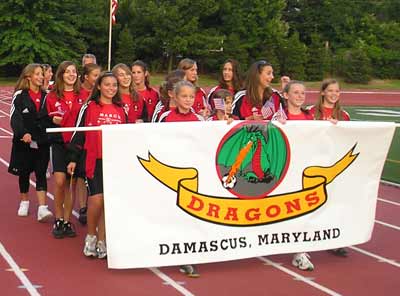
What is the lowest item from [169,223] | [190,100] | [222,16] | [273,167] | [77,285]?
[77,285]

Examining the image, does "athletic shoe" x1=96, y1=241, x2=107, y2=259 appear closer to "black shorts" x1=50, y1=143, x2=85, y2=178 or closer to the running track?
the running track

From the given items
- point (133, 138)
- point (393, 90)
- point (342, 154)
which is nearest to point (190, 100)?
point (133, 138)

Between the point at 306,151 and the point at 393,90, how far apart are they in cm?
3979

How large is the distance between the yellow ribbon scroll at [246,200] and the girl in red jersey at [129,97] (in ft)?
4.58

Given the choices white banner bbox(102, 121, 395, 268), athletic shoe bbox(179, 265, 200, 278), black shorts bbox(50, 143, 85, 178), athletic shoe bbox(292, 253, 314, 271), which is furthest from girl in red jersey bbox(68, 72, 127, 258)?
athletic shoe bbox(292, 253, 314, 271)

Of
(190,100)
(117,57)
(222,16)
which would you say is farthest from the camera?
(222,16)

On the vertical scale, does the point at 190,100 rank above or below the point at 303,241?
above

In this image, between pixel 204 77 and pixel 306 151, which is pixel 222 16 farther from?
pixel 306 151

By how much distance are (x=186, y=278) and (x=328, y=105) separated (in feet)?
7.53

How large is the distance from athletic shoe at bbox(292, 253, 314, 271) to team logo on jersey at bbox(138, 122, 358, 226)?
37 cm

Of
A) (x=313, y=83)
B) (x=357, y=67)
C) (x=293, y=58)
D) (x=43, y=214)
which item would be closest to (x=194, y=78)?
(x=43, y=214)

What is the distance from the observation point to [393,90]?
43.9 metres

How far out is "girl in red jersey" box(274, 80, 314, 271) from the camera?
603 cm

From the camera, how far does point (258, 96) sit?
6.78 meters
